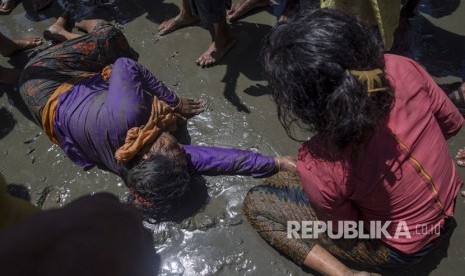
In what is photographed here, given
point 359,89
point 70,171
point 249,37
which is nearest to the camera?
point 359,89

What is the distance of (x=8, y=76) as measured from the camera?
3.38 metres

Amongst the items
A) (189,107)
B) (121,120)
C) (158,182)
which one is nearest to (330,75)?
(158,182)

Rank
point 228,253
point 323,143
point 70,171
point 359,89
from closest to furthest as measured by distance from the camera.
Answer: point 359,89, point 323,143, point 228,253, point 70,171

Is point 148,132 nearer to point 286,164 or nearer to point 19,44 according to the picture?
point 286,164

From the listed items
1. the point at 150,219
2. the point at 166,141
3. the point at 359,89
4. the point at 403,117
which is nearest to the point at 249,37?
the point at 166,141

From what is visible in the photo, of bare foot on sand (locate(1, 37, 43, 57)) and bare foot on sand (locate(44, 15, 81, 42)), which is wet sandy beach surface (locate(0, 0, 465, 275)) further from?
bare foot on sand (locate(44, 15, 81, 42))

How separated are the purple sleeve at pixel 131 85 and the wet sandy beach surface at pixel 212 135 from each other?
0.38 meters

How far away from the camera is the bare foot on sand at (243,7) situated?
354 cm

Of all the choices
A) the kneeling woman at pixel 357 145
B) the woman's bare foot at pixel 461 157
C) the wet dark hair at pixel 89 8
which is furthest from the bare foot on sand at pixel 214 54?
the woman's bare foot at pixel 461 157

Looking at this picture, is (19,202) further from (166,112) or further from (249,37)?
(249,37)

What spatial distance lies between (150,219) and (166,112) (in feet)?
2.47

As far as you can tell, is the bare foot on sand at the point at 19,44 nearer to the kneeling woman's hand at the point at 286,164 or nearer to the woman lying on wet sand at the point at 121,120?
the woman lying on wet sand at the point at 121,120

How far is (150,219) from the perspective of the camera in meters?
2.60

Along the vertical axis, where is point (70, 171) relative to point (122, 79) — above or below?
below
